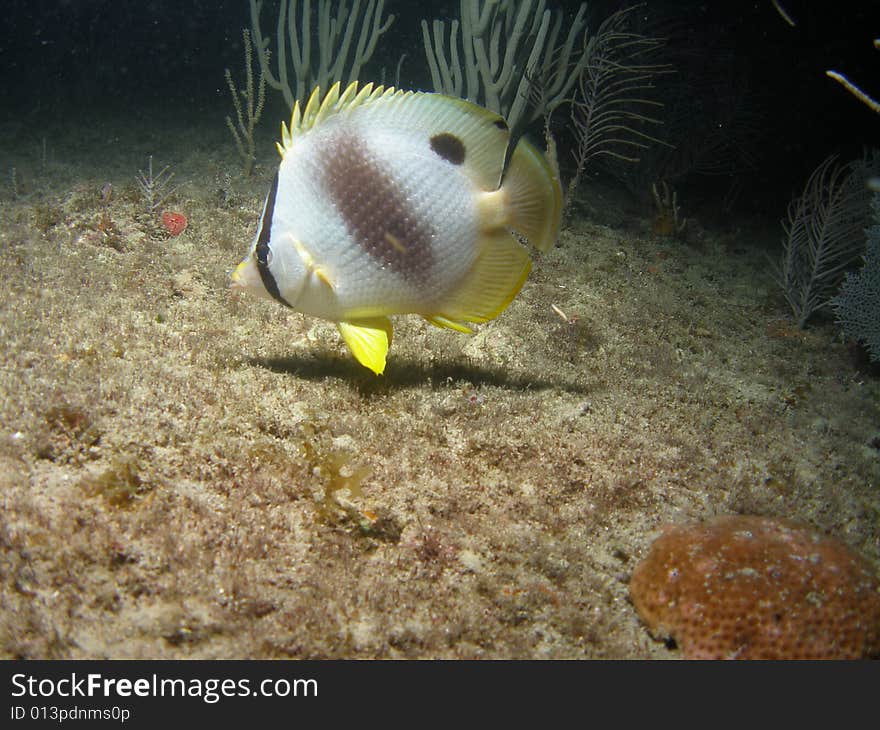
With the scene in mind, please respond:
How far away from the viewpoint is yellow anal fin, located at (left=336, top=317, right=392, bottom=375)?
2.54 metres

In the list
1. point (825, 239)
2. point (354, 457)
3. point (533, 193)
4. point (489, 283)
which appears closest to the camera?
point (533, 193)

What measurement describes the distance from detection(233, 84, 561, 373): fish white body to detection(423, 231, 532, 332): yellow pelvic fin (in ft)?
0.07

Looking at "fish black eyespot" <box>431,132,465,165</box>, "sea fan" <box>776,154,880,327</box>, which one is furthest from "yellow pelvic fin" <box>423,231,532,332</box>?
"sea fan" <box>776,154,880,327</box>

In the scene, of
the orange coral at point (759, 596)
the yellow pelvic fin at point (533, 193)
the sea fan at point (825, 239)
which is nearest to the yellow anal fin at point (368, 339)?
the yellow pelvic fin at point (533, 193)

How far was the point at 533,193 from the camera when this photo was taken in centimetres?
231

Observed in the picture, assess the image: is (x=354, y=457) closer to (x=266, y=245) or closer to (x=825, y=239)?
(x=266, y=245)

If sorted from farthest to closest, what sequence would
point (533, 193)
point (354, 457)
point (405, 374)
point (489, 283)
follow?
1. point (405, 374)
2. point (354, 457)
3. point (489, 283)
4. point (533, 193)

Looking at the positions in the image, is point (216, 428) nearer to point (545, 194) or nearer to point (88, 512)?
point (88, 512)

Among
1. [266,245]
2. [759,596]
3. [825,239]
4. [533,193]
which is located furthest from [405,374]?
[825,239]

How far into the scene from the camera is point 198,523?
7.34 ft

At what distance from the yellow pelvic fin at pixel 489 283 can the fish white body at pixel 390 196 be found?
0.02 metres

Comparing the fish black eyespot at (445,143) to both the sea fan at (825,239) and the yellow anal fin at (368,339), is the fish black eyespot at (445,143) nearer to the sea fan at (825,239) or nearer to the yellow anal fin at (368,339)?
the yellow anal fin at (368,339)

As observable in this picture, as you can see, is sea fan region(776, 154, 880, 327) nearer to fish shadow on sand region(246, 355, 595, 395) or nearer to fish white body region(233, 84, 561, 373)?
fish shadow on sand region(246, 355, 595, 395)

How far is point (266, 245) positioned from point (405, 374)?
119 centimetres
